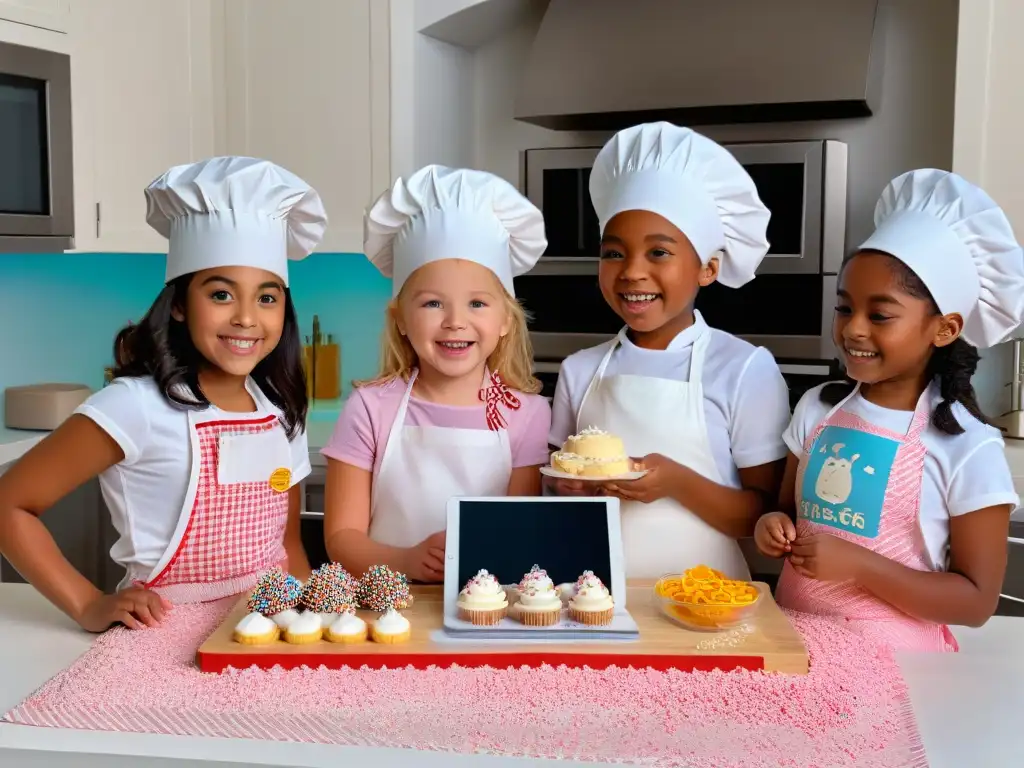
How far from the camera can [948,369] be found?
1.33m

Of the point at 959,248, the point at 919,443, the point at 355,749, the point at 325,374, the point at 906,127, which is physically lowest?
the point at 355,749

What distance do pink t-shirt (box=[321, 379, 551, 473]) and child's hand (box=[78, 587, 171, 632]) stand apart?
→ 0.35m

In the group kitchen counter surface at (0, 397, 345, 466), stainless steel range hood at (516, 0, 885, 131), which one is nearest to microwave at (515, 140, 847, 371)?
stainless steel range hood at (516, 0, 885, 131)

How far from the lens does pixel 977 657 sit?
1209 mm

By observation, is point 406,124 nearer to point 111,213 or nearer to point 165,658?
point 111,213

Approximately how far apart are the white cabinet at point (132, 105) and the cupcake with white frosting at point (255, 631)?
5.71 feet

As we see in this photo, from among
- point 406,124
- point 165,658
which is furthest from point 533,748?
point 406,124

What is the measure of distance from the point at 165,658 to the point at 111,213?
5.91ft

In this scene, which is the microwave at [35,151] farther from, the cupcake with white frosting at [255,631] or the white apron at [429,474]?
the cupcake with white frosting at [255,631]

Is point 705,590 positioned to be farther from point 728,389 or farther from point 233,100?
point 233,100

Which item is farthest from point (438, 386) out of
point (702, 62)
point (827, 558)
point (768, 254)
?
point (702, 62)

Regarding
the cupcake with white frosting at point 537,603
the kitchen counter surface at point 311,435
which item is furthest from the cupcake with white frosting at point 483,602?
the kitchen counter surface at point 311,435

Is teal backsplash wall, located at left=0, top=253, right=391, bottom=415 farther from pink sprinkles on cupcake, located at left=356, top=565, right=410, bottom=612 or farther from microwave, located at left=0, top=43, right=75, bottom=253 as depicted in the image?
pink sprinkles on cupcake, located at left=356, top=565, right=410, bottom=612

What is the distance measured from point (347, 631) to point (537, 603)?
0.20 m
